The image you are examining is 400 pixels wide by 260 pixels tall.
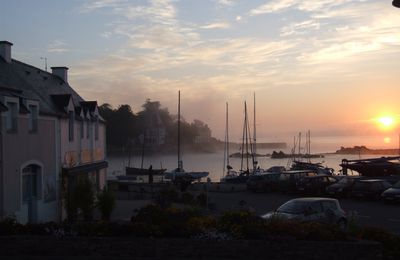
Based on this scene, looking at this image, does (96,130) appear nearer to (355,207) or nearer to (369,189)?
(355,207)

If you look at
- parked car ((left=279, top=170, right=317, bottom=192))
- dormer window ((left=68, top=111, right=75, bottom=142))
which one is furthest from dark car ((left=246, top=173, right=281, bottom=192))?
dormer window ((left=68, top=111, right=75, bottom=142))

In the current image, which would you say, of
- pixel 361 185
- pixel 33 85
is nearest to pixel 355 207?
pixel 361 185

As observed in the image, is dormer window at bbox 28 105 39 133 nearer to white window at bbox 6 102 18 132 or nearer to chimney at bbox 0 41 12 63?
white window at bbox 6 102 18 132

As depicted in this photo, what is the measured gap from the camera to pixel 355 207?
111 feet

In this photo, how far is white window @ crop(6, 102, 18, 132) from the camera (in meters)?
21.2

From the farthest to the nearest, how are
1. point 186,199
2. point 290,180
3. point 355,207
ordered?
point 290,180, point 186,199, point 355,207

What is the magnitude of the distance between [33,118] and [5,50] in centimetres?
530

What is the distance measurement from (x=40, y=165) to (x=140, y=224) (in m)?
12.2

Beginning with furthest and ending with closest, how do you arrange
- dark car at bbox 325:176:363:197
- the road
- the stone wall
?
dark car at bbox 325:176:363:197
the road
the stone wall

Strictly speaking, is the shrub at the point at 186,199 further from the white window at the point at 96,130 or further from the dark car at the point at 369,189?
the dark car at the point at 369,189

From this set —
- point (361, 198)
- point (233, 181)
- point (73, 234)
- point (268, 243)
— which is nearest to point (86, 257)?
point (73, 234)

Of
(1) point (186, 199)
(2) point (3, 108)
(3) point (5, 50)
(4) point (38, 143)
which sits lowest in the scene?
(1) point (186, 199)

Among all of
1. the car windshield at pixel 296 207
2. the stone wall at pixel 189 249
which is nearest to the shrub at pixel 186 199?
the car windshield at pixel 296 207

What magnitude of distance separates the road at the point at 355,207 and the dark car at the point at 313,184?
1.07 meters
